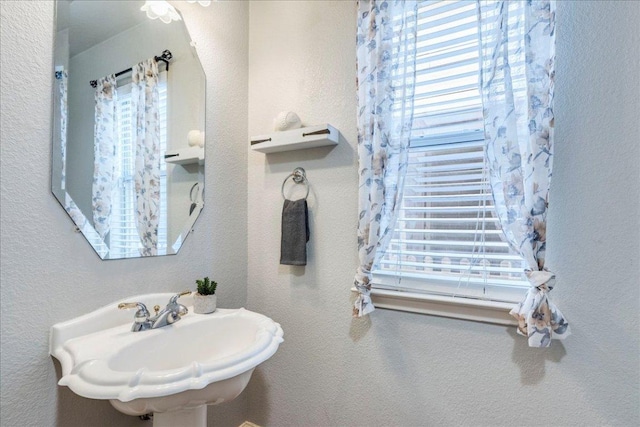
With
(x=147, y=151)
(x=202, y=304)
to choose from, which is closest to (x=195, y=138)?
(x=147, y=151)

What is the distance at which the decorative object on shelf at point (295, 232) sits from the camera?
1.46m

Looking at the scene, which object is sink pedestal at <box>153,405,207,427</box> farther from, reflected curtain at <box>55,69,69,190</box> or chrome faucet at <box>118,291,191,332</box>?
reflected curtain at <box>55,69,69,190</box>

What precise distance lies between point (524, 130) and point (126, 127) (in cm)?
149

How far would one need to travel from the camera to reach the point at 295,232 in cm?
147

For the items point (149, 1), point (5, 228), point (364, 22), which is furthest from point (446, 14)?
point (5, 228)

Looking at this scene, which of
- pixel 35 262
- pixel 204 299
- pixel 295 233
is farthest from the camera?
pixel 295 233

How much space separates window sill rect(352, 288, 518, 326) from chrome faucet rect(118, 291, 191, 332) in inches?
29.0

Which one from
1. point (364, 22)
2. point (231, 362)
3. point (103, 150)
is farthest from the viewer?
point (364, 22)

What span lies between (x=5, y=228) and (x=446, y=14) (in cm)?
173

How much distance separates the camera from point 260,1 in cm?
169

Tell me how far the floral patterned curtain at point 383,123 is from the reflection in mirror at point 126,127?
0.79 m

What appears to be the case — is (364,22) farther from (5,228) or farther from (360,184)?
(5,228)

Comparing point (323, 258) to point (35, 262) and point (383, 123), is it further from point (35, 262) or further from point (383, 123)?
point (35, 262)

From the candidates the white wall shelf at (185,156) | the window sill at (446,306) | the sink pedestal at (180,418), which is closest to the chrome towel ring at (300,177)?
the white wall shelf at (185,156)
